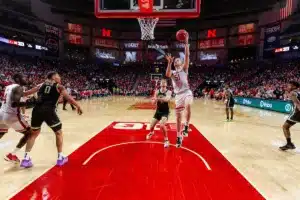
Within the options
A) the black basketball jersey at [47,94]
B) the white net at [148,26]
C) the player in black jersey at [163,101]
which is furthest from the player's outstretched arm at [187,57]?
the white net at [148,26]

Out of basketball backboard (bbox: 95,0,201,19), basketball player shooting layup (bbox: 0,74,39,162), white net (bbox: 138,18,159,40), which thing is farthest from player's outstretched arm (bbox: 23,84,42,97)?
white net (bbox: 138,18,159,40)

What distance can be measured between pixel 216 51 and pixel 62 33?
27383mm

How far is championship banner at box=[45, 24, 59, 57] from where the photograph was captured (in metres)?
35.4

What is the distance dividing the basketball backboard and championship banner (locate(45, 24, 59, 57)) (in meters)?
28.0

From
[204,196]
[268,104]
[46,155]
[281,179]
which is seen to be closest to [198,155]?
[281,179]

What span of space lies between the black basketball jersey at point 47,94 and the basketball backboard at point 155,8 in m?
6.37

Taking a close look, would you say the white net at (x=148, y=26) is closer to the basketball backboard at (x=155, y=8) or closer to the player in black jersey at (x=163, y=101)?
the basketball backboard at (x=155, y=8)

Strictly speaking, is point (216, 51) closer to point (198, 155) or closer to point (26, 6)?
point (26, 6)

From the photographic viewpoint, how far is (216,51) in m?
45.7

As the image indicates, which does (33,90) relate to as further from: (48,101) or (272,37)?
(272,37)

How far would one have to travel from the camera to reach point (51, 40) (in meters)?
36.1

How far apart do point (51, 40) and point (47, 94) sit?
34669 mm

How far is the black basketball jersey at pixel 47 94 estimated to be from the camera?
4.82 meters

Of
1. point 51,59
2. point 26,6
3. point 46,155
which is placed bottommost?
point 46,155
